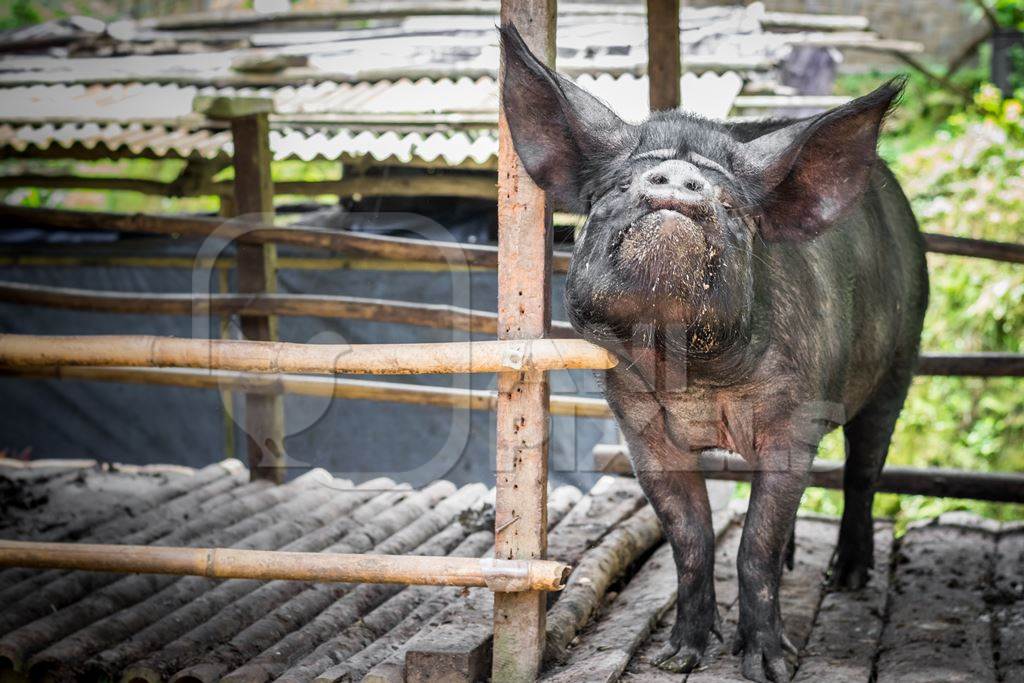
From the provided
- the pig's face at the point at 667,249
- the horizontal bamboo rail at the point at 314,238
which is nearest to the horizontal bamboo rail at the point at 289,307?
the horizontal bamboo rail at the point at 314,238

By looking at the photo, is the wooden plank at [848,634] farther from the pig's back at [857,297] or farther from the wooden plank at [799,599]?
the pig's back at [857,297]

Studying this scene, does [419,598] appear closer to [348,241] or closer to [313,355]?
[313,355]

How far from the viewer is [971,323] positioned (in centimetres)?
886

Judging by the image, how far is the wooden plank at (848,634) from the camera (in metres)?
3.69

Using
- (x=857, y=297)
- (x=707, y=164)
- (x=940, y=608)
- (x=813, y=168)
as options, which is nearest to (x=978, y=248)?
→ (x=857, y=297)

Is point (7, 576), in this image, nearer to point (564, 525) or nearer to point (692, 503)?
point (564, 525)

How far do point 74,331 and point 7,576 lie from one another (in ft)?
16.9

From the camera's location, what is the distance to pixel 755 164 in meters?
3.46

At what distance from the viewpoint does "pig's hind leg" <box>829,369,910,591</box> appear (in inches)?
186

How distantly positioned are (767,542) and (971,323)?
5.96 m

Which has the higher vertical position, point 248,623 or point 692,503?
point 692,503

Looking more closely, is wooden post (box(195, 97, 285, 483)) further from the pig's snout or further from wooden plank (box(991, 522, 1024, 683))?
wooden plank (box(991, 522, 1024, 683))

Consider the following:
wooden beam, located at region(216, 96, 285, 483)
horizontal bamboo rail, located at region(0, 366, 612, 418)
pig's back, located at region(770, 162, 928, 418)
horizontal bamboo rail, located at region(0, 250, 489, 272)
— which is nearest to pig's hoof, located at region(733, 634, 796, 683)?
pig's back, located at region(770, 162, 928, 418)

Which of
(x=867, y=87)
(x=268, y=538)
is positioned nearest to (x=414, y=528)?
(x=268, y=538)
